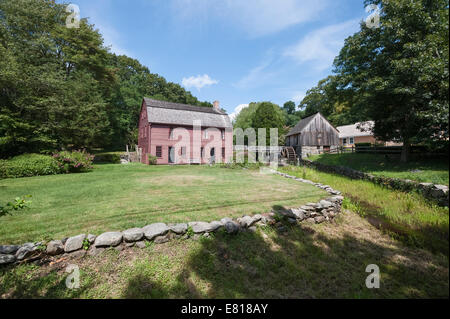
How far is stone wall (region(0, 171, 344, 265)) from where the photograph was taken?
2.82 m

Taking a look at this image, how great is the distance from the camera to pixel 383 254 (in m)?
2.60

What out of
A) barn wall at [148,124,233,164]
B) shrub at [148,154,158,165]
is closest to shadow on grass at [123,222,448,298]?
barn wall at [148,124,233,164]

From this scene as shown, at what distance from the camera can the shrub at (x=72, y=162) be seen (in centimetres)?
1070

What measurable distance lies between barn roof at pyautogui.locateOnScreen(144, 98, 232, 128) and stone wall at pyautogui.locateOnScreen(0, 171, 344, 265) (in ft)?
60.3

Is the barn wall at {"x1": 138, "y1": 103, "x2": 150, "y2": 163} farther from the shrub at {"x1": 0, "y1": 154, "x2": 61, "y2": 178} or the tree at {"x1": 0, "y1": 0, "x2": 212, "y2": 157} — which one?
the shrub at {"x1": 0, "y1": 154, "x2": 61, "y2": 178}

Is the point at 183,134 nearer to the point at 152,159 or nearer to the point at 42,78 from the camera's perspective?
the point at 152,159

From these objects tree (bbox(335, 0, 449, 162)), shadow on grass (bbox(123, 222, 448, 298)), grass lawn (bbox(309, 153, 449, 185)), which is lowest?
shadow on grass (bbox(123, 222, 448, 298))

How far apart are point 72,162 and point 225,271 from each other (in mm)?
12896

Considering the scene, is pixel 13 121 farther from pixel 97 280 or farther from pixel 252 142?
pixel 252 142

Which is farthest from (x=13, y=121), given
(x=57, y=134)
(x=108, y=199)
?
(x=108, y=199)

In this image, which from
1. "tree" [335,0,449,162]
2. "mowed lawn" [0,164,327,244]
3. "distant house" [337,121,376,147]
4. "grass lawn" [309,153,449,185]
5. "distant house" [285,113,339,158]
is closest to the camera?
"grass lawn" [309,153,449,185]

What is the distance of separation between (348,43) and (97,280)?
13477 millimetres

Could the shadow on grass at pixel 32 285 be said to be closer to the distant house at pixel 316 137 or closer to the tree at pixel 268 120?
the distant house at pixel 316 137

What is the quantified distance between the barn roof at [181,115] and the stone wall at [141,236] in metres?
18.4
